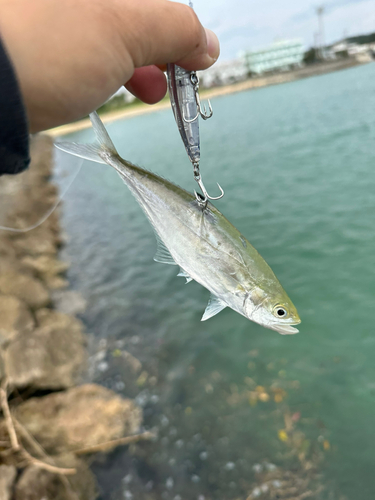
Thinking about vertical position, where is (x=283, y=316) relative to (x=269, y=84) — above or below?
above

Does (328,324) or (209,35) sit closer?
(209,35)

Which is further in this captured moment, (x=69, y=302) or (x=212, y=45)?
(x=69, y=302)

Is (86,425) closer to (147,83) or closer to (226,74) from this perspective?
(147,83)

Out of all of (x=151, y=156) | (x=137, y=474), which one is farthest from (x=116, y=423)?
(x=151, y=156)

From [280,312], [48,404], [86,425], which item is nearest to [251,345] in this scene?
[86,425]

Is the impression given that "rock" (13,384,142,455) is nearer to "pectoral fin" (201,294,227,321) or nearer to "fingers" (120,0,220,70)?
"pectoral fin" (201,294,227,321)

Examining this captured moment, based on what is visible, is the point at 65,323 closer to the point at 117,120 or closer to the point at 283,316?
the point at 283,316
